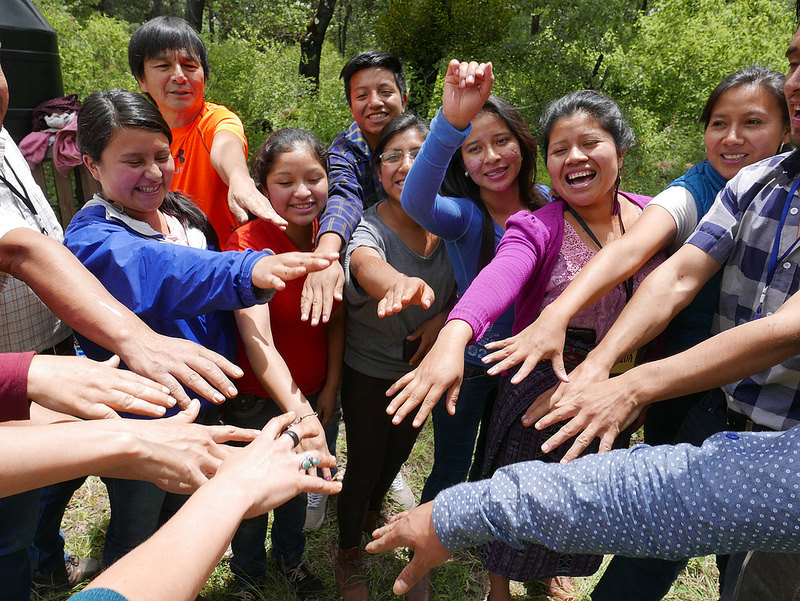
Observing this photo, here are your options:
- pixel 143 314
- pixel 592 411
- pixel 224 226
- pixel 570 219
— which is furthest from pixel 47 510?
pixel 570 219

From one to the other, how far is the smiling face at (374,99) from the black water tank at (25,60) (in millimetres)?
2691

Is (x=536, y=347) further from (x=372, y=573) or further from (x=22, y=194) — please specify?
(x=22, y=194)

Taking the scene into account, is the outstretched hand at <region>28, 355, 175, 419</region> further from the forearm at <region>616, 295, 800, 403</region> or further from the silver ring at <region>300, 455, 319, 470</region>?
the forearm at <region>616, 295, 800, 403</region>

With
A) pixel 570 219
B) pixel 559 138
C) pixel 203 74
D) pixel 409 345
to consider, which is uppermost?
pixel 203 74

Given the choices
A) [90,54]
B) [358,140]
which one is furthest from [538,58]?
[358,140]

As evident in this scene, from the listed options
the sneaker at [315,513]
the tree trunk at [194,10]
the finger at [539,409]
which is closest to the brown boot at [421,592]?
the sneaker at [315,513]

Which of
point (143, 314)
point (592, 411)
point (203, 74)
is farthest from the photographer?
point (203, 74)

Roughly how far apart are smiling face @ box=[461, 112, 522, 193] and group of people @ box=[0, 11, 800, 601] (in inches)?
0.5

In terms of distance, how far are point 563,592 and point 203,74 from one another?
2.88 meters

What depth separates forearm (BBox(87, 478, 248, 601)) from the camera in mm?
987

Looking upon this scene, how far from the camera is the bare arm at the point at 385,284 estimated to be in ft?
5.86

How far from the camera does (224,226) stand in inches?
102

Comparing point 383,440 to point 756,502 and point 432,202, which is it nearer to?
point 432,202

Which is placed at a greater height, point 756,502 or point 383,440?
point 756,502
